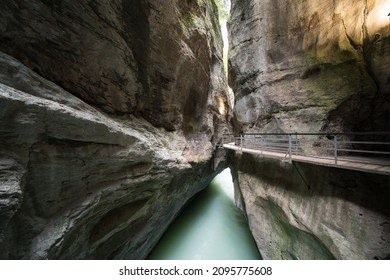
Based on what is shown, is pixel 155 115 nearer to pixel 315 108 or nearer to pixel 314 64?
pixel 315 108

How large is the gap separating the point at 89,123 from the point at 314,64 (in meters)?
6.24

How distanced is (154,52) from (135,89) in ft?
4.34

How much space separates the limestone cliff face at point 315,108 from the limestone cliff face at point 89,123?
2.84 m

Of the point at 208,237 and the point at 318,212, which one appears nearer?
the point at 318,212

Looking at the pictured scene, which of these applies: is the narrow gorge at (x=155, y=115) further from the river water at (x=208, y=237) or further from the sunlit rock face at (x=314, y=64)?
the river water at (x=208, y=237)

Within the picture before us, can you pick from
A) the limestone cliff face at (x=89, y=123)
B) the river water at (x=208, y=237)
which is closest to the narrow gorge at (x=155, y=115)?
the limestone cliff face at (x=89, y=123)

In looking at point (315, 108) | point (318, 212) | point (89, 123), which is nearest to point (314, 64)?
point (315, 108)

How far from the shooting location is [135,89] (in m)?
4.04

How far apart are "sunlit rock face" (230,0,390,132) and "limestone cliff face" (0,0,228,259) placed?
2793mm

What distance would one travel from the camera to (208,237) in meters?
6.58

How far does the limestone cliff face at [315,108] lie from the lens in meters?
2.86
